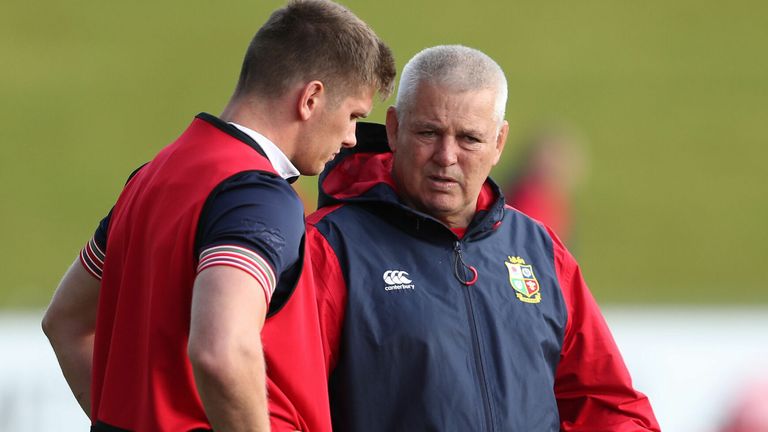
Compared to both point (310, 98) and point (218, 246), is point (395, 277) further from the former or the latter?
point (218, 246)

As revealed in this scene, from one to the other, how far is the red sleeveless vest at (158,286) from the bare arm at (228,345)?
128 millimetres

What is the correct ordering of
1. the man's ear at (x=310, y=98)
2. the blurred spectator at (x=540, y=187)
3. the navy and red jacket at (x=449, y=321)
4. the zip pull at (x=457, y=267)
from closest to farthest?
1. the man's ear at (x=310, y=98)
2. the navy and red jacket at (x=449, y=321)
3. the zip pull at (x=457, y=267)
4. the blurred spectator at (x=540, y=187)

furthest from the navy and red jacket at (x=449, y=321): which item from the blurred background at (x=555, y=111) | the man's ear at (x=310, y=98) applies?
the blurred background at (x=555, y=111)

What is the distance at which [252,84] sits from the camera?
2.39m

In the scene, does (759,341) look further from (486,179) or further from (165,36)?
(165,36)

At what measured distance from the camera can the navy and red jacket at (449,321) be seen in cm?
270

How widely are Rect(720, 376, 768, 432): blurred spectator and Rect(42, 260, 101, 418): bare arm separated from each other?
1972 millimetres

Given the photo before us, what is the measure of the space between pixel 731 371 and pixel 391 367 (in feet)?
11.3

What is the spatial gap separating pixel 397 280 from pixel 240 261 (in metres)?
0.82

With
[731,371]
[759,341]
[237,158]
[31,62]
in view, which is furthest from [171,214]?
[31,62]

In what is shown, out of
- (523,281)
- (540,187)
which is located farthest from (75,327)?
(540,187)

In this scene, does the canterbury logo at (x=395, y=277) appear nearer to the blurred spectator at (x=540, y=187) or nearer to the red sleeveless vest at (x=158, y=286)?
the red sleeveless vest at (x=158, y=286)

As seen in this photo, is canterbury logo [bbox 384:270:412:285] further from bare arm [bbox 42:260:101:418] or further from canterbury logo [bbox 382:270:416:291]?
bare arm [bbox 42:260:101:418]

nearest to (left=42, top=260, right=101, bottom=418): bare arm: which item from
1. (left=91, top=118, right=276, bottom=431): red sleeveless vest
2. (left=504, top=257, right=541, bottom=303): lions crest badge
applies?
(left=91, top=118, right=276, bottom=431): red sleeveless vest
